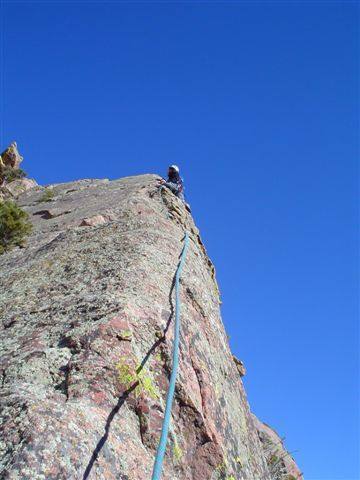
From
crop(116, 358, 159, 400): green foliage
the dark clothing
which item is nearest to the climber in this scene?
the dark clothing

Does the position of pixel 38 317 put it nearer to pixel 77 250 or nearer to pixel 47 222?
pixel 77 250

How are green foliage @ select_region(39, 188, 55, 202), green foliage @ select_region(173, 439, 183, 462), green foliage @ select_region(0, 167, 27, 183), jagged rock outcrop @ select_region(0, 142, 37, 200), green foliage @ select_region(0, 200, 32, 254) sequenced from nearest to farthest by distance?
green foliage @ select_region(173, 439, 183, 462), green foliage @ select_region(0, 200, 32, 254), green foliage @ select_region(39, 188, 55, 202), jagged rock outcrop @ select_region(0, 142, 37, 200), green foliage @ select_region(0, 167, 27, 183)

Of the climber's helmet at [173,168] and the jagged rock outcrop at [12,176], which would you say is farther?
the jagged rock outcrop at [12,176]

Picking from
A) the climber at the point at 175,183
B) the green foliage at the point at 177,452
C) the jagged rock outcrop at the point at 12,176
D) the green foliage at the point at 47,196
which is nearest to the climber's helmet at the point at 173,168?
the climber at the point at 175,183

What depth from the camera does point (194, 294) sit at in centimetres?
920

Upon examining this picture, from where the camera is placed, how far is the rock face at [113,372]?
14.5ft

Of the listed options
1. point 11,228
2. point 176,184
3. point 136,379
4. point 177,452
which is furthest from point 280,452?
point 136,379

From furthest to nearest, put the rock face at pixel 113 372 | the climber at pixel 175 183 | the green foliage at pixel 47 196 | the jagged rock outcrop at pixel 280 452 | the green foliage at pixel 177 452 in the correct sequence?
the green foliage at pixel 47 196, the jagged rock outcrop at pixel 280 452, the climber at pixel 175 183, the green foliage at pixel 177 452, the rock face at pixel 113 372

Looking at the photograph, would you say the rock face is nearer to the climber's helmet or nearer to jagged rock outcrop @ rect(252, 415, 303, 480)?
the climber's helmet

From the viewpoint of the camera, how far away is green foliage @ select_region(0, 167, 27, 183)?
141 ft

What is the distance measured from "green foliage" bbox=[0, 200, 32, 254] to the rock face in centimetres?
571

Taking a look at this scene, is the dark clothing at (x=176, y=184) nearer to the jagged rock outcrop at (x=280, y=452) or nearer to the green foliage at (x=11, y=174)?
the jagged rock outcrop at (x=280, y=452)

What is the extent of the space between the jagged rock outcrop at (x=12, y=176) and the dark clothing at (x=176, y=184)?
20.6 metres

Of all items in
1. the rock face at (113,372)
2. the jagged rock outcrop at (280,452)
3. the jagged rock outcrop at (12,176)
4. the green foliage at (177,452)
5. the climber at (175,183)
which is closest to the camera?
the rock face at (113,372)
